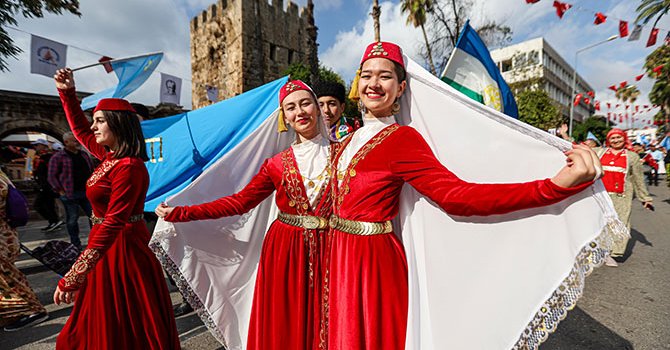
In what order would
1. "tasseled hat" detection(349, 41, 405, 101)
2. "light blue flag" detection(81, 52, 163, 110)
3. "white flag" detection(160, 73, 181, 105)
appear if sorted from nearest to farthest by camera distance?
"tasseled hat" detection(349, 41, 405, 101), "light blue flag" detection(81, 52, 163, 110), "white flag" detection(160, 73, 181, 105)

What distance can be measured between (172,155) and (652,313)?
5540mm

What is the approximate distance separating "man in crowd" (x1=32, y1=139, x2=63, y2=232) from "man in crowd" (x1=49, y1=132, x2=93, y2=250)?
2.18 meters

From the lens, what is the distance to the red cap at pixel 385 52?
5.22ft

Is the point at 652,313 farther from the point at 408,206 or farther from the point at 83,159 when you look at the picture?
the point at 83,159

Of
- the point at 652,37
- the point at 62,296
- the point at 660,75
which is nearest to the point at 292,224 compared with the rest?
the point at 62,296

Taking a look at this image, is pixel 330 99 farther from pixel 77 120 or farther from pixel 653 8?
pixel 653 8

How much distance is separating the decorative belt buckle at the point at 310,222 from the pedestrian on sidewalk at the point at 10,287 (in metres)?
3.08

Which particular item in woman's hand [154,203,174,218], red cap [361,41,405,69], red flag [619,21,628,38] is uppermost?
red flag [619,21,628,38]

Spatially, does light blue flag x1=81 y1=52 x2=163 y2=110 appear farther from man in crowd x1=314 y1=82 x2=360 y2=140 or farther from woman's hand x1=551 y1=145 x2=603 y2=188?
woman's hand x1=551 y1=145 x2=603 y2=188

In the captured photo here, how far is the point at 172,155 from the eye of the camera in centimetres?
396

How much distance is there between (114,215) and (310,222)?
1.14 metres

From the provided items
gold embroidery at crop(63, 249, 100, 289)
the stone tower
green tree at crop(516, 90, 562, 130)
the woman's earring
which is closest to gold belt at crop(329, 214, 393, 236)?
the woman's earring

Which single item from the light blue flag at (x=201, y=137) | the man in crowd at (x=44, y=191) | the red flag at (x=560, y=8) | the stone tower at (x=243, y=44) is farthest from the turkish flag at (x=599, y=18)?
the stone tower at (x=243, y=44)

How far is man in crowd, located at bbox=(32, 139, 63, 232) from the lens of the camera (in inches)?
280
